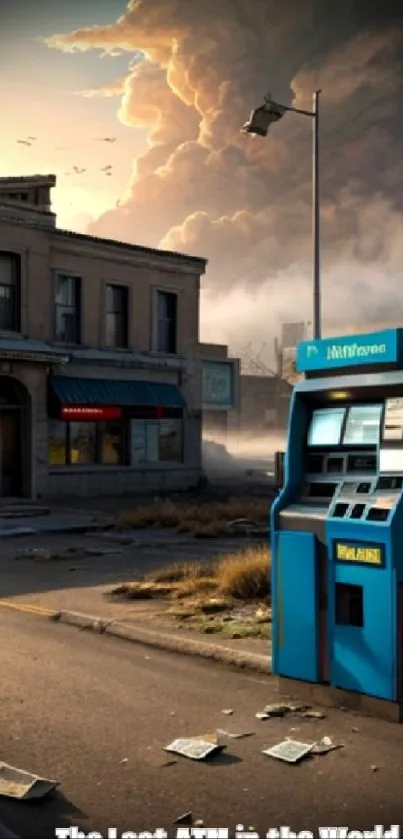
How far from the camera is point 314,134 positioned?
17750 mm

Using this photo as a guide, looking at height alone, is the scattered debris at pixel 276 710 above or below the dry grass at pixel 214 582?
below

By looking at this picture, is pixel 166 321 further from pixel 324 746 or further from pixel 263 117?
pixel 324 746

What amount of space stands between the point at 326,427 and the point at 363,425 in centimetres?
35

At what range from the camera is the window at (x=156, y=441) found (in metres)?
30.9

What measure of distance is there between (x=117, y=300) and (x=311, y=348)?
24.6m

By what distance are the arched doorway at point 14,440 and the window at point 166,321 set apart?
6.54m

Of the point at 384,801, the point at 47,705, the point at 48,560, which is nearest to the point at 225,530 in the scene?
the point at 48,560

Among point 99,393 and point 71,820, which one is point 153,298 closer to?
point 99,393

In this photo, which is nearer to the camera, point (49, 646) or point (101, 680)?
point (101, 680)

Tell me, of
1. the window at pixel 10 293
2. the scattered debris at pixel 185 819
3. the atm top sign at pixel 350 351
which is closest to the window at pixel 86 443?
the window at pixel 10 293

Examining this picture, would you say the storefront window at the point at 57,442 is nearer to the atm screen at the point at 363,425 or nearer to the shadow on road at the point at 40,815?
the atm screen at the point at 363,425

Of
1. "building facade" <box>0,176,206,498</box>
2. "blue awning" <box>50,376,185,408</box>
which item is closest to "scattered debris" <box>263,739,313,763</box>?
"building facade" <box>0,176,206,498</box>

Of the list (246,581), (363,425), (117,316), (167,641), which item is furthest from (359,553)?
(117,316)

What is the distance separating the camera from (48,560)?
1502cm
